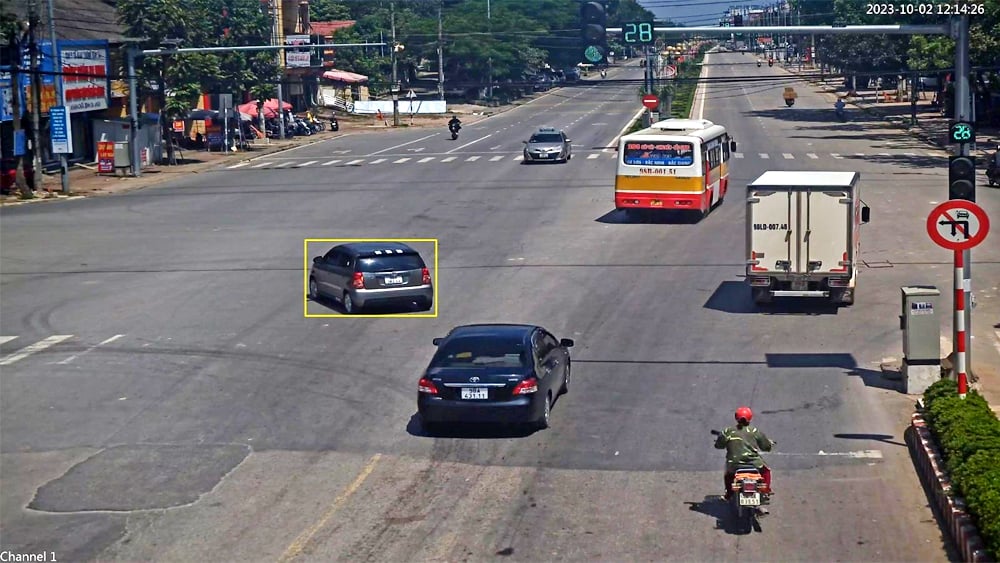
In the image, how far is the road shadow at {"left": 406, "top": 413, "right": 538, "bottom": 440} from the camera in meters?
17.9

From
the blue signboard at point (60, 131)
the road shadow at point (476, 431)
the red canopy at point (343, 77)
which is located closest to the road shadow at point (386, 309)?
the road shadow at point (476, 431)

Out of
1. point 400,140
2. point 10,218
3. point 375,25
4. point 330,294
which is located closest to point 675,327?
point 330,294

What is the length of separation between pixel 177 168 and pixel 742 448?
5407 cm

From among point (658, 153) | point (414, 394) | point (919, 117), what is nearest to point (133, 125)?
point (658, 153)

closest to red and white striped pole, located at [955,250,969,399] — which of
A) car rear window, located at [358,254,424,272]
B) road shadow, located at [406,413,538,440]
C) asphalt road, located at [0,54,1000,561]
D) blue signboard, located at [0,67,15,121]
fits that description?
asphalt road, located at [0,54,1000,561]

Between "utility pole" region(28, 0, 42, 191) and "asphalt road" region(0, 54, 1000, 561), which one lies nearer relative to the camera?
"asphalt road" region(0, 54, 1000, 561)

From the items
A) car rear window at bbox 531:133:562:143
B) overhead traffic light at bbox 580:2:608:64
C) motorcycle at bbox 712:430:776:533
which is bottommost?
motorcycle at bbox 712:430:776:533

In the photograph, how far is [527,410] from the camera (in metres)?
17.3

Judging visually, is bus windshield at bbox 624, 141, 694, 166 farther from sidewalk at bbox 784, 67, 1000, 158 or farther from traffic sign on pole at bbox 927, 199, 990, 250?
traffic sign on pole at bbox 927, 199, 990, 250

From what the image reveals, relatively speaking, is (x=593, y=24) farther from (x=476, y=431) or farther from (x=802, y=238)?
(x=476, y=431)

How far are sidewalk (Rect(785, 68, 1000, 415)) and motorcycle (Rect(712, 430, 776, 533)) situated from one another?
21.6 ft

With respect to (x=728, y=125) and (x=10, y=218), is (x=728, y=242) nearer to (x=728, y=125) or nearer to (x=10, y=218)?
(x=10, y=218)

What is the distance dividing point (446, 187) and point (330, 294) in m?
24.3

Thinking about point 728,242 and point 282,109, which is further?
point 282,109
